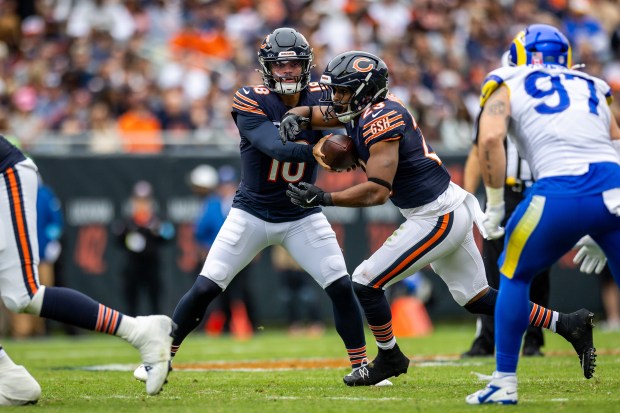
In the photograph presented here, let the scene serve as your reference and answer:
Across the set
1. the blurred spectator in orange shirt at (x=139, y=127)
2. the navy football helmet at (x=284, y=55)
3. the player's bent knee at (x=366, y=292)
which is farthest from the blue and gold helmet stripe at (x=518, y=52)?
the blurred spectator in orange shirt at (x=139, y=127)

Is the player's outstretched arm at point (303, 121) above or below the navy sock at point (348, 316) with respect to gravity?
above

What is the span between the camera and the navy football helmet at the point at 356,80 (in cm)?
578

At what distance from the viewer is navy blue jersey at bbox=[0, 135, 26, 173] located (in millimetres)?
5133

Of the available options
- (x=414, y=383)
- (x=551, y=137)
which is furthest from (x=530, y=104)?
(x=414, y=383)

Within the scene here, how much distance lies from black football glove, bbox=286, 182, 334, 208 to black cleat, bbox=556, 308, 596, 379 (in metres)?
1.67

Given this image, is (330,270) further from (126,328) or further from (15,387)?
(15,387)

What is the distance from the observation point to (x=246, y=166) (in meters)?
6.39

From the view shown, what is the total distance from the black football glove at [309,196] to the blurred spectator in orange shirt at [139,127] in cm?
738

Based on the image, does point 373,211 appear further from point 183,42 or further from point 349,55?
point 349,55

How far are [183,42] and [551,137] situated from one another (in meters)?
10.8

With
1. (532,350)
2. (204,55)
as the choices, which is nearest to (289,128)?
(532,350)

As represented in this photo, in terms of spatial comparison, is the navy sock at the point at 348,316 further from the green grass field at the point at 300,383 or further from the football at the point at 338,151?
the football at the point at 338,151

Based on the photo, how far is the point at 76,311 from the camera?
16.8 feet

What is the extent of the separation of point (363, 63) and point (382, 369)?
5.91 ft
